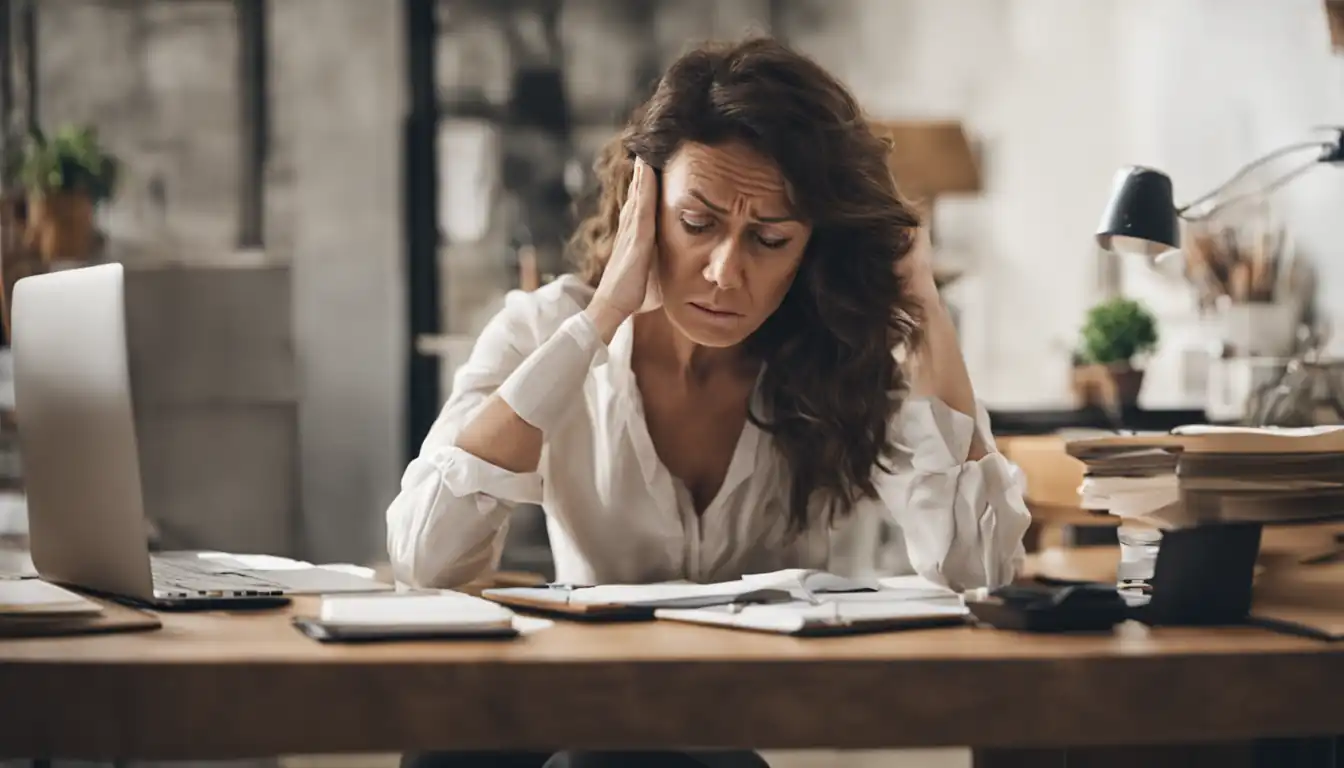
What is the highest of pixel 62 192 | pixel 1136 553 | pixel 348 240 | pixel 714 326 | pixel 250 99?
pixel 250 99

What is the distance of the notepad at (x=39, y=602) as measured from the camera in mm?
1059

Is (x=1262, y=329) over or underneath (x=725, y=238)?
underneath

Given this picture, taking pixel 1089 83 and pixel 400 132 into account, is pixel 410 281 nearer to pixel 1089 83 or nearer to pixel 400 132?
pixel 400 132

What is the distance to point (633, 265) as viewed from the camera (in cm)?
168

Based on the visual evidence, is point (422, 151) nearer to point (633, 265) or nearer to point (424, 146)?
point (424, 146)

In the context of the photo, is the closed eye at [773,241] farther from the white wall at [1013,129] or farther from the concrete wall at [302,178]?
the concrete wall at [302,178]

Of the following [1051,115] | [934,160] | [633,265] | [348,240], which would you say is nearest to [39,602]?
[633,265]

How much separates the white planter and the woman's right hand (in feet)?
6.92

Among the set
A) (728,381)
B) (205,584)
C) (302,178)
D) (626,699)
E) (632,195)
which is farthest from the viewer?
(302,178)

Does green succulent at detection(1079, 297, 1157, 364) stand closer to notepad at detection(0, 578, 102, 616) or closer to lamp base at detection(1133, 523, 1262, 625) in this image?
lamp base at detection(1133, 523, 1262, 625)

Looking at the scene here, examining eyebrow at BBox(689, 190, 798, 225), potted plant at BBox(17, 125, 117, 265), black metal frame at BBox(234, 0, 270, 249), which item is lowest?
eyebrow at BBox(689, 190, 798, 225)

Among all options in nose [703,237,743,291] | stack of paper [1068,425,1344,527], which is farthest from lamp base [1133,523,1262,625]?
nose [703,237,743,291]

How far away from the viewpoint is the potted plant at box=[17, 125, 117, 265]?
416 centimetres

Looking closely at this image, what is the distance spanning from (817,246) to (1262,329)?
196 centimetres
